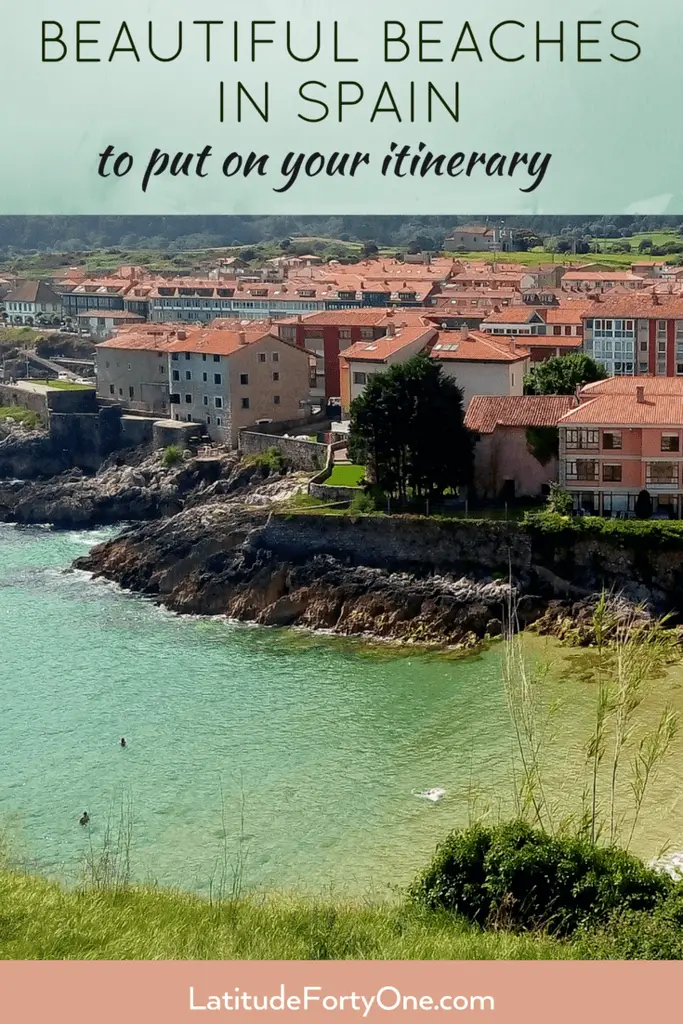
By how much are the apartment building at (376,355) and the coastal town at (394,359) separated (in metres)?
0.04

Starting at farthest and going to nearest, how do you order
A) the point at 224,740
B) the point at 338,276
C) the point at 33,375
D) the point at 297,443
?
the point at 338,276 → the point at 33,375 → the point at 297,443 → the point at 224,740

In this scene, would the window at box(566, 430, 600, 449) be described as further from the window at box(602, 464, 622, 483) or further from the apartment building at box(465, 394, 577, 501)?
the apartment building at box(465, 394, 577, 501)

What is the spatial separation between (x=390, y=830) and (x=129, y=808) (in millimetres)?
2681

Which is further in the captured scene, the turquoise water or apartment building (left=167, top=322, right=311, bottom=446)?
apartment building (left=167, top=322, right=311, bottom=446)

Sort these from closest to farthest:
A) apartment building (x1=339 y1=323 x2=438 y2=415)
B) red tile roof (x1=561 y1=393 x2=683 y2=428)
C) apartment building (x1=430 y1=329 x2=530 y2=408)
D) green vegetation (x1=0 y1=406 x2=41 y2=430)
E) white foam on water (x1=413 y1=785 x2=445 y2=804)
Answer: white foam on water (x1=413 y1=785 x2=445 y2=804) < red tile roof (x1=561 y1=393 x2=683 y2=428) < apartment building (x1=430 y1=329 x2=530 y2=408) < apartment building (x1=339 y1=323 x2=438 y2=415) < green vegetation (x1=0 y1=406 x2=41 y2=430)

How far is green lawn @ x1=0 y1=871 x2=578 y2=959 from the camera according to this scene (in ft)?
25.9

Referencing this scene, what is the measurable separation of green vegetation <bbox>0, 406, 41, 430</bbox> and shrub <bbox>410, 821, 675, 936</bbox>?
26.3m

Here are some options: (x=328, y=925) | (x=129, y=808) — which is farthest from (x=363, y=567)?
(x=328, y=925)

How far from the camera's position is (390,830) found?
12.6 meters

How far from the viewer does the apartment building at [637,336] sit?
29000 millimetres

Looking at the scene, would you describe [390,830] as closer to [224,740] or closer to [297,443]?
[224,740]

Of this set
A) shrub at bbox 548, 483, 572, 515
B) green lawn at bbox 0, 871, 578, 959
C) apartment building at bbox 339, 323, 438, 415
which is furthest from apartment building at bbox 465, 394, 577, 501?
green lawn at bbox 0, 871, 578, 959

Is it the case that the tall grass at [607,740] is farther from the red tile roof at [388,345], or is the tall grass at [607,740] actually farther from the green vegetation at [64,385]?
the green vegetation at [64,385]

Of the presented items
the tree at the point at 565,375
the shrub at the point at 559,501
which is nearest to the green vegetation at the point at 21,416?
the tree at the point at 565,375
